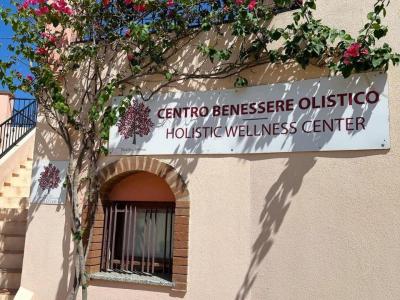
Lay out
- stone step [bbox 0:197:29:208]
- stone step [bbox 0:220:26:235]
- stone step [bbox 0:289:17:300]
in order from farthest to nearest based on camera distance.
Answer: stone step [bbox 0:197:29:208], stone step [bbox 0:220:26:235], stone step [bbox 0:289:17:300]

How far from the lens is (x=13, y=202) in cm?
894

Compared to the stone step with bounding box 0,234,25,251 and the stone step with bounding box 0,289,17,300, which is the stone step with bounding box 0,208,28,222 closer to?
the stone step with bounding box 0,234,25,251

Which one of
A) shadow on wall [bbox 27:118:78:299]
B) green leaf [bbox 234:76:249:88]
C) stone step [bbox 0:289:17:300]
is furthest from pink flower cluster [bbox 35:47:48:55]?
stone step [bbox 0:289:17:300]

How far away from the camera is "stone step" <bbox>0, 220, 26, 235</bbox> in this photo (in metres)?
7.87

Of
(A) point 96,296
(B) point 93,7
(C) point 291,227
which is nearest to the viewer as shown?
(C) point 291,227

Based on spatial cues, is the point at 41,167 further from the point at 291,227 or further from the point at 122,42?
the point at 291,227

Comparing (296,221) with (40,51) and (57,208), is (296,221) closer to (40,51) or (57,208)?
(57,208)

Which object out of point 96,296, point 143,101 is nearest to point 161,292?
point 96,296

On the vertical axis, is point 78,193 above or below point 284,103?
below

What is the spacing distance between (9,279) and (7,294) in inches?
14.0

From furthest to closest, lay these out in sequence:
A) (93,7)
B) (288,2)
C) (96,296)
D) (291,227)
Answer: (93,7) → (96,296) → (288,2) → (291,227)

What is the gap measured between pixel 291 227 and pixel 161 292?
5.76 ft

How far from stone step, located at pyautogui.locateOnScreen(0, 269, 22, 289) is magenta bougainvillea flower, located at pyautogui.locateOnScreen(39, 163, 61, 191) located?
167cm

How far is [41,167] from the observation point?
21.9 feet
